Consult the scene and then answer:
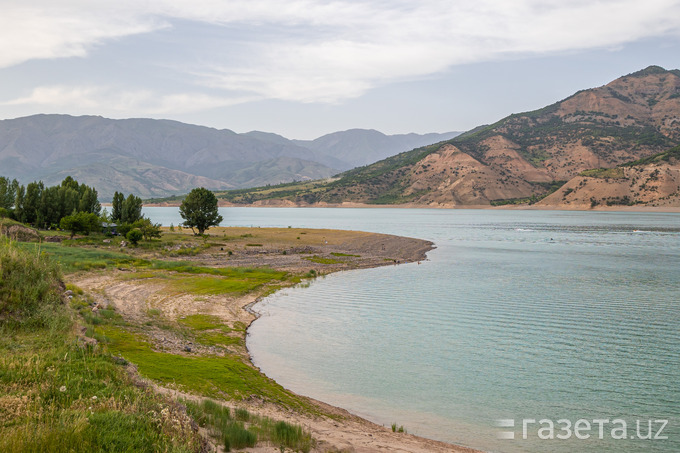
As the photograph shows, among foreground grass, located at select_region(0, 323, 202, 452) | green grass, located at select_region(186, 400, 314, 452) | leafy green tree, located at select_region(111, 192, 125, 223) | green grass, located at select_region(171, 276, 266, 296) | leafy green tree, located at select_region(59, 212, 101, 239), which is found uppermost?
leafy green tree, located at select_region(111, 192, 125, 223)

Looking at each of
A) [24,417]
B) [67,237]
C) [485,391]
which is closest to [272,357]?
[485,391]

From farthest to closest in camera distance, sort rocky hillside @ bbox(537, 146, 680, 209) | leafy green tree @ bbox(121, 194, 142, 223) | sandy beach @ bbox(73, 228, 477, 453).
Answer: rocky hillside @ bbox(537, 146, 680, 209), leafy green tree @ bbox(121, 194, 142, 223), sandy beach @ bbox(73, 228, 477, 453)

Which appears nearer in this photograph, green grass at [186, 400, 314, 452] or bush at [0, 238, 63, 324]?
green grass at [186, 400, 314, 452]

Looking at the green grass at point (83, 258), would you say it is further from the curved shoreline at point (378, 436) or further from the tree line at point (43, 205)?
the curved shoreline at point (378, 436)

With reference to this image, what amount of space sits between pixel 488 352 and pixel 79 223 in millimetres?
55095

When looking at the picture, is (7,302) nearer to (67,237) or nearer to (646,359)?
(646,359)

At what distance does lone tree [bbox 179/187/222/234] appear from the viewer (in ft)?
261

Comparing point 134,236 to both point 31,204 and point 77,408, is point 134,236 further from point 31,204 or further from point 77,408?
point 77,408

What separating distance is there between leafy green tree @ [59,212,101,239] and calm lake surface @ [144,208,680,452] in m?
35.3

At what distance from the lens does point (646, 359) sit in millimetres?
21156

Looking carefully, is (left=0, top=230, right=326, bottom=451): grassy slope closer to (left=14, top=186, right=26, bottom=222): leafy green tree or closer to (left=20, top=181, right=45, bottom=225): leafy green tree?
(left=20, top=181, right=45, bottom=225): leafy green tree

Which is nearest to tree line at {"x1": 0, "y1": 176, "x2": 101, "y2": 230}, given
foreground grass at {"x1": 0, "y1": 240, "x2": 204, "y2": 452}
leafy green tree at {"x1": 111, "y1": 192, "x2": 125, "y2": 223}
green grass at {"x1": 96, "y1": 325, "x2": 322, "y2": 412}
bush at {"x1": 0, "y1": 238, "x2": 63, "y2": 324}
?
leafy green tree at {"x1": 111, "y1": 192, "x2": 125, "y2": 223}

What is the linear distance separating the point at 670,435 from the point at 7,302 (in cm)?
1915

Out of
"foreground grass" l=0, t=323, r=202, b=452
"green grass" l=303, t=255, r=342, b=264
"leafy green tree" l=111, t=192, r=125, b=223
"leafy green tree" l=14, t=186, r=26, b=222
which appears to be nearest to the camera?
"foreground grass" l=0, t=323, r=202, b=452
